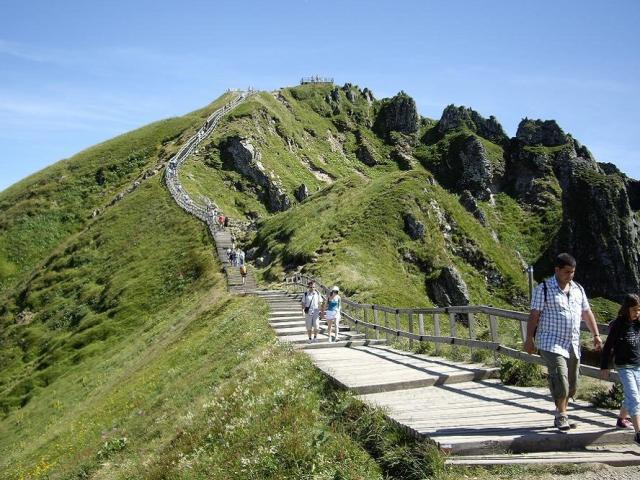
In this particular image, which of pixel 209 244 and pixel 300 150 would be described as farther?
pixel 300 150

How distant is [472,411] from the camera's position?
9055 mm

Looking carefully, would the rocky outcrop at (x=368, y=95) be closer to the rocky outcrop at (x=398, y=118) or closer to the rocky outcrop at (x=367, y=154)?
the rocky outcrop at (x=398, y=118)

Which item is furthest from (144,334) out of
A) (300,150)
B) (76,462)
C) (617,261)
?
(617,261)

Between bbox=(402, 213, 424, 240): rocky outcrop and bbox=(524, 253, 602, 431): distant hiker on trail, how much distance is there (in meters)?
37.9

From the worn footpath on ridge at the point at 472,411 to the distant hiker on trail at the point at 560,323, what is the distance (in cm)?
72

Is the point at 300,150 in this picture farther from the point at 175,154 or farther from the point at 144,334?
the point at 144,334

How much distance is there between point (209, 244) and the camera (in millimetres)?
50469

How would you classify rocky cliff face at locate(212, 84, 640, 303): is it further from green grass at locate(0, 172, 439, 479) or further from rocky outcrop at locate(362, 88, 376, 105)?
green grass at locate(0, 172, 439, 479)

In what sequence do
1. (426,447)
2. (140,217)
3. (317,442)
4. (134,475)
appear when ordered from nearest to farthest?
(426,447) → (317,442) → (134,475) → (140,217)

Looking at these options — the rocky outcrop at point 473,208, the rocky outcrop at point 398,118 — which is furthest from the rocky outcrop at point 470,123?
the rocky outcrop at point 473,208

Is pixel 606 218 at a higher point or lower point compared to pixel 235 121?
lower

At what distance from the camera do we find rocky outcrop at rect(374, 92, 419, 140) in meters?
137

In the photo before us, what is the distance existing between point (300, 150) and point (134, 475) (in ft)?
309

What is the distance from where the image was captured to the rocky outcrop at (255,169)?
7994 centimetres
